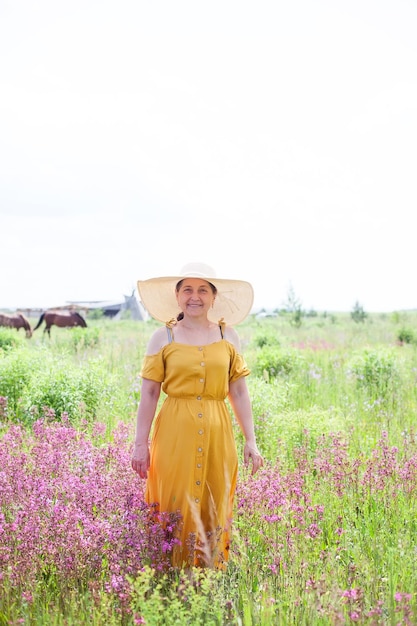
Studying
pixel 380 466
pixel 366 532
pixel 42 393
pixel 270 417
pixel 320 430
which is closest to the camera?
pixel 366 532

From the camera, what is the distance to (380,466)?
15.3 feet

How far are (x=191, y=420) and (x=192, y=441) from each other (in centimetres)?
12

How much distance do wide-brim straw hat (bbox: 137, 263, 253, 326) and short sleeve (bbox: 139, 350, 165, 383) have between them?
39cm

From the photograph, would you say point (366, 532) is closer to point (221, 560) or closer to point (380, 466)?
point (380, 466)

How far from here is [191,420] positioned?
3.68 meters

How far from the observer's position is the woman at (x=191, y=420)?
3676 mm

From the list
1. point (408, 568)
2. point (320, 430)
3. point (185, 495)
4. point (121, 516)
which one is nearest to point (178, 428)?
point (185, 495)

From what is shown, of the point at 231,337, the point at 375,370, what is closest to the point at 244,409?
the point at 231,337

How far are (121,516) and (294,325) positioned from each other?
27176 mm

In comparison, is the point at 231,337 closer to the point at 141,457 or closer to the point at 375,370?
the point at 141,457

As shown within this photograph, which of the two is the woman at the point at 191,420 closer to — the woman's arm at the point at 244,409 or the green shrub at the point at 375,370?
the woman's arm at the point at 244,409

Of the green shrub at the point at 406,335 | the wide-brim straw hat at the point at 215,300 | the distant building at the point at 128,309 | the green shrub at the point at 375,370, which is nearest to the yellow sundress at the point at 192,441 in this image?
the wide-brim straw hat at the point at 215,300

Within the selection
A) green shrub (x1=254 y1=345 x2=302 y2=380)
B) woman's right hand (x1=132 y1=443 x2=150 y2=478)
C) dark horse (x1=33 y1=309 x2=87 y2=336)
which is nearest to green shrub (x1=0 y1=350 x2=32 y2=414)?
green shrub (x1=254 y1=345 x2=302 y2=380)

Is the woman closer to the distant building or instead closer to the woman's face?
the woman's face
